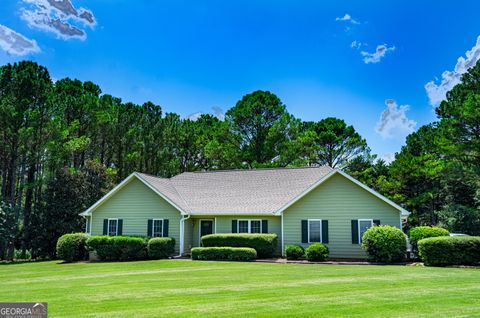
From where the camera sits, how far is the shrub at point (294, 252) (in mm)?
22438

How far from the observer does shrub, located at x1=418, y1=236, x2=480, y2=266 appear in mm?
17625

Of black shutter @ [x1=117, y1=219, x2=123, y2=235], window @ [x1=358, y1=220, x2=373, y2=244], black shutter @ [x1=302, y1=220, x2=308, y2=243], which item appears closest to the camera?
window @ [x1=358, y1=220, x2=373, y2=244]

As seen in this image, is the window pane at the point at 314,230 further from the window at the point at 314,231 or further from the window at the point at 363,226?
the window at the point at 363,226

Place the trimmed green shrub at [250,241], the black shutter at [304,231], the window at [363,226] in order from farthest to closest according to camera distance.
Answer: the black shutter at [304,231] → the trimmed green shrub at [250,241] → the window at [363,226]

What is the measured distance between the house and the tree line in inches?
229

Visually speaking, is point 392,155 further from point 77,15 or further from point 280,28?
point 77,15

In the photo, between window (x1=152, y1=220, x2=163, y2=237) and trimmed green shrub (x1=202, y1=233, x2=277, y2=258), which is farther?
window (x1=152, y1=220, x2=163, y2=237)

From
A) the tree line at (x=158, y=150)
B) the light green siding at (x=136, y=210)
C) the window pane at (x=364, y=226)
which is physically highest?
the tree line at (x=158, y=150)

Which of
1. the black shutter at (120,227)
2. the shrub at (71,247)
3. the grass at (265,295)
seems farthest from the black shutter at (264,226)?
the shrub at (71,247)

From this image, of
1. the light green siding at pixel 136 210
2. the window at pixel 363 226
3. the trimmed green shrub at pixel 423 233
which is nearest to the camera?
the trimmed green shrub at pixel 423 233

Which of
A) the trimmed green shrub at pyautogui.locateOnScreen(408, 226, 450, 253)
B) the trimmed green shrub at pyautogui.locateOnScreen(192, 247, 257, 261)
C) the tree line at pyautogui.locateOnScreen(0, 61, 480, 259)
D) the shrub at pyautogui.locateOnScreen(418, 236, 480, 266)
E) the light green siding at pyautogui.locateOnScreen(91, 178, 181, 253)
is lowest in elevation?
the trimmed green shrub at pyautogui.locateOnScreen(192, 247, 257, 261)

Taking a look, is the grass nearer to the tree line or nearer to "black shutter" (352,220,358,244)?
"black shutter" (352,220,358,244)

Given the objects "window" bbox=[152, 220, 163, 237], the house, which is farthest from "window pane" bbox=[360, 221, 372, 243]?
"window" bbox=[152, 220, 163, 237]

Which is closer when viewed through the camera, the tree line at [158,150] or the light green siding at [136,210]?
the light green siding at [136,210]
